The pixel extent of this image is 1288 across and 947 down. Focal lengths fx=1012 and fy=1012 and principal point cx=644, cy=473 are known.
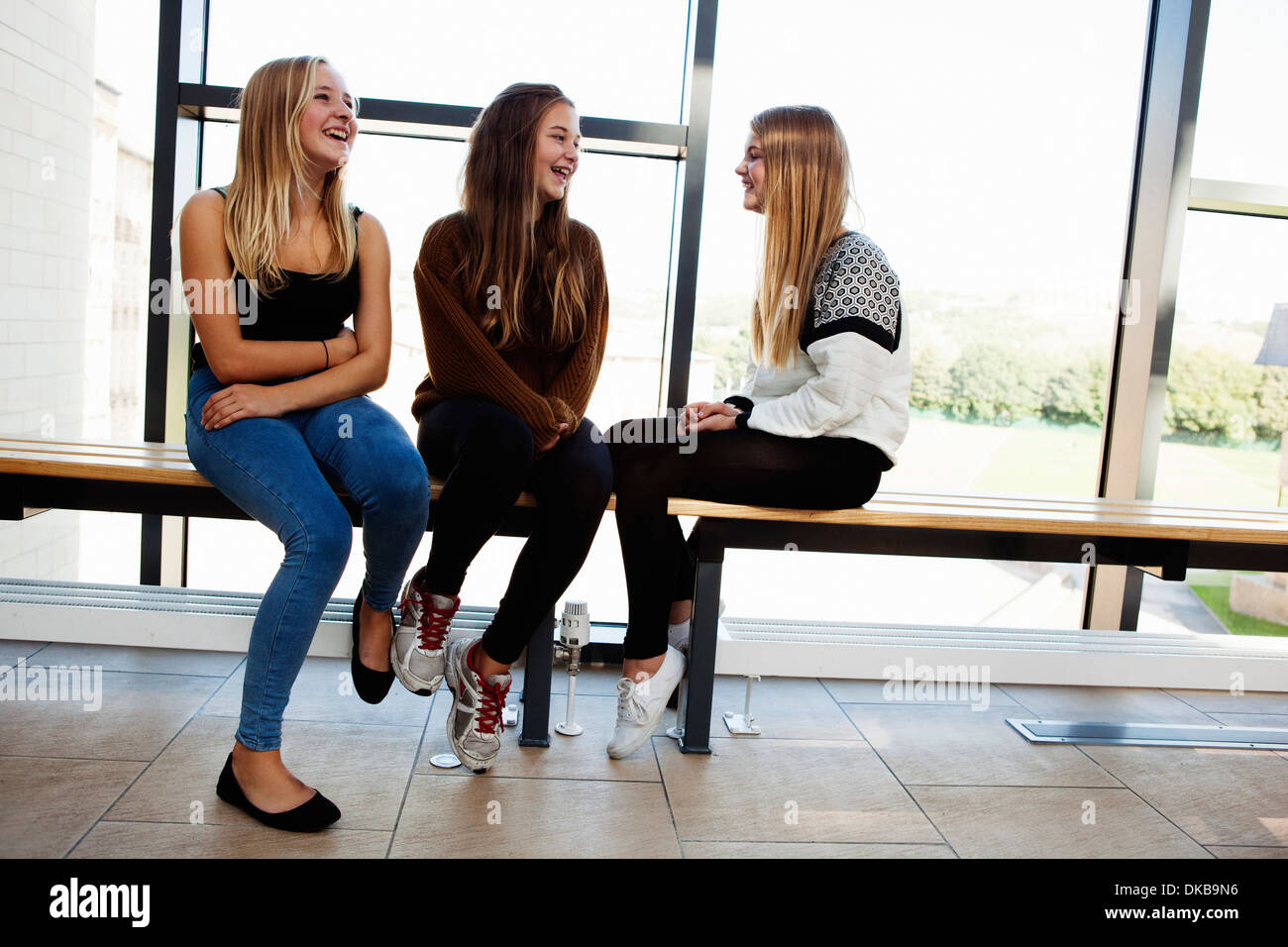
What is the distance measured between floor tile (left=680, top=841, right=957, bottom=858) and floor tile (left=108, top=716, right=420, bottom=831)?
1.77 ft

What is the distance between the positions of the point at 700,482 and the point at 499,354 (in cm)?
50

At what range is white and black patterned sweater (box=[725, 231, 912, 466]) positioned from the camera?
195cm

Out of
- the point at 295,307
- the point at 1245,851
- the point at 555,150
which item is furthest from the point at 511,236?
the point at 1245,851

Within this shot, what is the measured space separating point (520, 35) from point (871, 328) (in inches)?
52.0

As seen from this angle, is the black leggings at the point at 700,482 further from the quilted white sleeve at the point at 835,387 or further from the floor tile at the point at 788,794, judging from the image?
the floor tile at the point at 788,794

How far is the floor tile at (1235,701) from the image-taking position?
2.67 metres

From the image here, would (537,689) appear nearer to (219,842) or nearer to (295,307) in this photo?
(219,842)

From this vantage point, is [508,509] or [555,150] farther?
[555,150]

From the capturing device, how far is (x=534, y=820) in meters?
1.79

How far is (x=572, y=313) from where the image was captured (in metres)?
2.14

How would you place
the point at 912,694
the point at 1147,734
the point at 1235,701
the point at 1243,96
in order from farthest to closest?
1. the point at 1243,96
2. the point at 1235,701
3. the point at 912,694
4. the point at 1147,734
